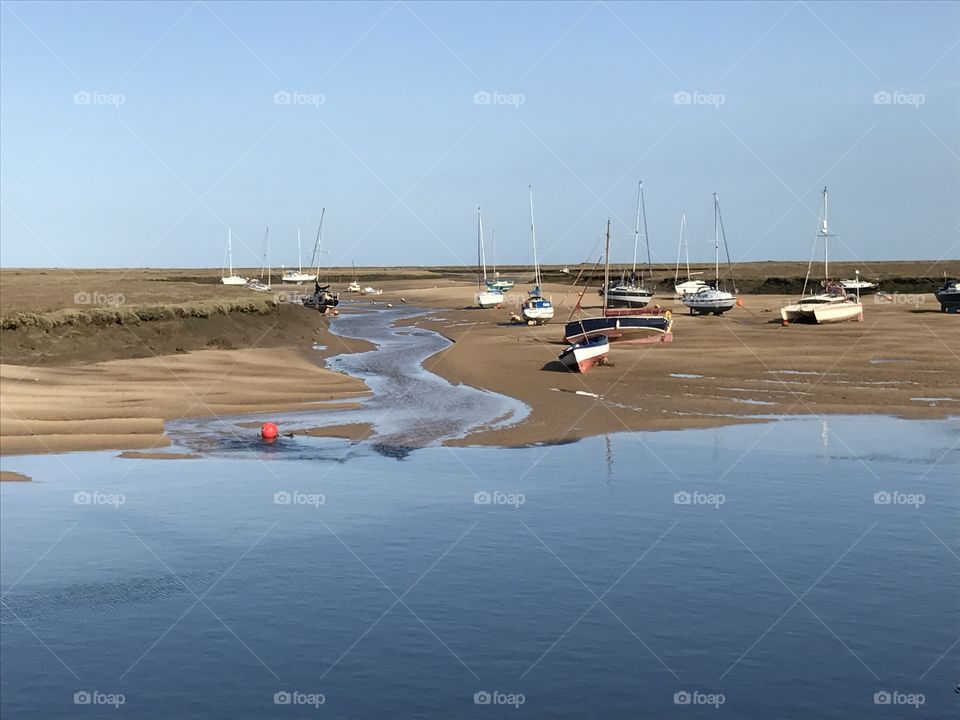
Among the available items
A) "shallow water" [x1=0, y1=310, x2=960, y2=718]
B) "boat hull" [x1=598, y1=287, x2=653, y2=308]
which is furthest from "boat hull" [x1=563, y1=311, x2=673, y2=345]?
"shallow water" [x1=0, y1=310, x2=960, y2=718]

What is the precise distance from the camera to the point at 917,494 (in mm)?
26062

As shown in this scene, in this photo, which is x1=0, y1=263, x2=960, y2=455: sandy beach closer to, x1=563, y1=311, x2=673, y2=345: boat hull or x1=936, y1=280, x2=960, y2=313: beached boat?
x1=563, y1=311, x2=673, y2=345: boat hull

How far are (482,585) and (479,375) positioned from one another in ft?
107

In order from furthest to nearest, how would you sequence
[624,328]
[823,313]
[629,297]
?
1. [629,297]
2. [823,313]
3. [624,328]

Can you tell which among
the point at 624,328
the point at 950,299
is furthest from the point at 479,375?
the point at 950,299

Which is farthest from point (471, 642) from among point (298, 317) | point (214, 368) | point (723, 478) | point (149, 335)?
point (298, 317)

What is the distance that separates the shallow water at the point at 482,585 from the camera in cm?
1495

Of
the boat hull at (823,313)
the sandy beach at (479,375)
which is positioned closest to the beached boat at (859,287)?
the boat hull at (823,313)

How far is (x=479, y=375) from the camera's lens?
51.6m

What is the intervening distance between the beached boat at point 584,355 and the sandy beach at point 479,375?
0.55 metres

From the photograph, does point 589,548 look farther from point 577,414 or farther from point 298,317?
point 298,317

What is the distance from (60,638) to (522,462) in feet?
51.3

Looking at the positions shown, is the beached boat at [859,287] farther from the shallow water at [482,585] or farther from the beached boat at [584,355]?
the shallow water at [482,585]

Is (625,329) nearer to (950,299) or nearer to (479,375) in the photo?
(479,375)
